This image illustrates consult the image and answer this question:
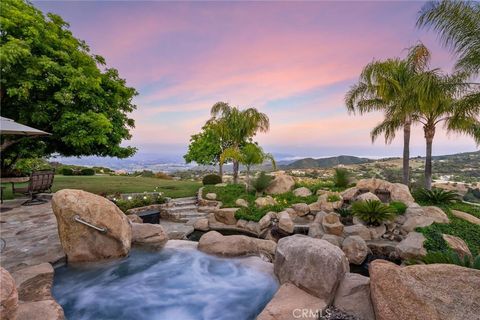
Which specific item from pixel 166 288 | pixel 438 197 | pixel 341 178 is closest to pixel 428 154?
pixel 438 197

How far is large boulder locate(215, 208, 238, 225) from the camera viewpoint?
977cm

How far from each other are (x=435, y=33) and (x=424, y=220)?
Answer: 7298mm

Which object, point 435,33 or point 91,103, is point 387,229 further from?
point 91,103

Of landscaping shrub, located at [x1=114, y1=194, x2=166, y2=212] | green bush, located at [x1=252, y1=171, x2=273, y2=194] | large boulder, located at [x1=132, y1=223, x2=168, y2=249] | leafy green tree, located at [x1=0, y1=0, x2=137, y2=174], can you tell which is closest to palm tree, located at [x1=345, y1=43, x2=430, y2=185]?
green bush, located at [x1=252, y1=171, x2=273, y2=194]

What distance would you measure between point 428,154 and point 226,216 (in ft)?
36.9

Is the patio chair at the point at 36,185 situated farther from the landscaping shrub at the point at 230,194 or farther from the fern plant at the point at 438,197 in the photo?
the fern plant at the point at 438,197

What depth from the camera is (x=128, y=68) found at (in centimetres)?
1492

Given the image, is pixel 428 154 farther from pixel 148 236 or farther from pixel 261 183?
pixel 148 236

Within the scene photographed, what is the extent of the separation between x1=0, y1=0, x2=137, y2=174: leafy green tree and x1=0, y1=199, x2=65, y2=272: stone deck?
3572 mm

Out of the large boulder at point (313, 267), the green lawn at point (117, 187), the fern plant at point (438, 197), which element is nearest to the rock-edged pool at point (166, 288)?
the large boulder at point (313, 267)

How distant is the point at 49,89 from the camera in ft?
35.2

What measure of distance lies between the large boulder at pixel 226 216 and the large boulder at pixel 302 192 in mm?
4011

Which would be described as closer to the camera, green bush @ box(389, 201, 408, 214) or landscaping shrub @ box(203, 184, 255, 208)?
green bush @ box(389, 201, 408, 214)

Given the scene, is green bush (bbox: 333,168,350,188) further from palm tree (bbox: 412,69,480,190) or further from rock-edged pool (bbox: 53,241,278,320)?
rock-edged pool (bbox: 53,241,278,320)
